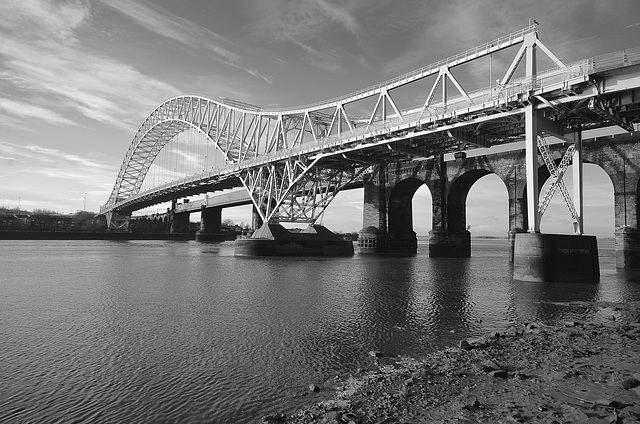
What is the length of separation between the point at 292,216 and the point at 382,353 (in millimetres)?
47630

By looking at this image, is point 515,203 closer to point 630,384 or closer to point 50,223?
point 630,384

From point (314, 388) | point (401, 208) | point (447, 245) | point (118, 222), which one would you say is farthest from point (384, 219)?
point (118, 222)

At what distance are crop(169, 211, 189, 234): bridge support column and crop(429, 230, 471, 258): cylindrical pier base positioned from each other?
89482 millimetres

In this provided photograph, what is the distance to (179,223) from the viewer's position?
4924 inches

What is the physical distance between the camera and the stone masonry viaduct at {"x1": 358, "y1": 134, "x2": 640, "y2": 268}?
3469 cm

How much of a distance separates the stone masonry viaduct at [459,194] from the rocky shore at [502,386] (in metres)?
29.1

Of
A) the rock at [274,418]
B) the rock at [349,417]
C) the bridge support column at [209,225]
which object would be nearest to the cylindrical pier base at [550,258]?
the rock at [349,417]

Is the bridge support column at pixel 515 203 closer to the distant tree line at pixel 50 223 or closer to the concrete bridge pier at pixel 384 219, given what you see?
the concrete bridge pier at pixel 384 219

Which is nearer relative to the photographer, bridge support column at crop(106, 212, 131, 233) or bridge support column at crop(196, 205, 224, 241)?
bridge support column at crop(196, 205, 224, 241)

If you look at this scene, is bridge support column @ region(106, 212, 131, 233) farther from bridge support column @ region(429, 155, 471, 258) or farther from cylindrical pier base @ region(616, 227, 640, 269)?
cylindrical pier base @ region(616, 227, 640, 269)

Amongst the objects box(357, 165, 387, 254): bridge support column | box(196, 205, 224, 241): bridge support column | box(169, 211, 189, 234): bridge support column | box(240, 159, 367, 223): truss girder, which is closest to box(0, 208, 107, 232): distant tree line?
box(169, 211, 189, 234): bridge support column

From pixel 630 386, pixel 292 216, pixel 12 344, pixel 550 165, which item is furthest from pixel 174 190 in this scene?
pixel 630 386

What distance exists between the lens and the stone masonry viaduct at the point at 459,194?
114 ft

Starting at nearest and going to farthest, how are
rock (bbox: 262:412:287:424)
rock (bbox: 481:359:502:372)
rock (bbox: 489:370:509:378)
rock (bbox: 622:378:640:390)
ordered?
rock (bbox: 262:412:287:424) < rock (bbox: 622:378:640:390) < rock (bbox: 489:370:509:378) < rock (bbox: 481:359:502:372)
